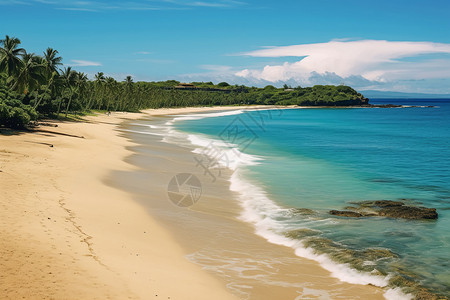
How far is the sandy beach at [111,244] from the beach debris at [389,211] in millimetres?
5870

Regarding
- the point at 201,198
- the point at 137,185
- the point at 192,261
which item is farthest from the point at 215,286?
the point at 137,185

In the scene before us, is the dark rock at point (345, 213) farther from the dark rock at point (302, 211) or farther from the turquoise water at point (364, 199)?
the dark rock at point (302, 211)

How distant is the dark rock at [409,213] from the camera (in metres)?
19.2

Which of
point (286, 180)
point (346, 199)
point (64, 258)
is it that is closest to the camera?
point (64, 258)

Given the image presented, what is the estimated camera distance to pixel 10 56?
48844 millimetres

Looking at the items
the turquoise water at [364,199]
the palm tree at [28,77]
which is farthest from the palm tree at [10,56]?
the turquoise water at [364,199]

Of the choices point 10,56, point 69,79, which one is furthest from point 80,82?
point 10,56

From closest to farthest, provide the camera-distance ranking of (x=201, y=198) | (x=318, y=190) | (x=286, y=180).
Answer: (x=201, y=198) → (x=318, y=190) → (x=286, y=180)

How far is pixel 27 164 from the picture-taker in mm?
21781

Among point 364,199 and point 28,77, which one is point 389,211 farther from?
point 28,77

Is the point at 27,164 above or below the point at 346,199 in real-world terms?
above

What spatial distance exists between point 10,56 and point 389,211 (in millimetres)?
47177

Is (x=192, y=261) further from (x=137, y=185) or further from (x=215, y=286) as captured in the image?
(x=137, y=185)

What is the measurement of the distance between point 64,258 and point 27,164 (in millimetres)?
13243
